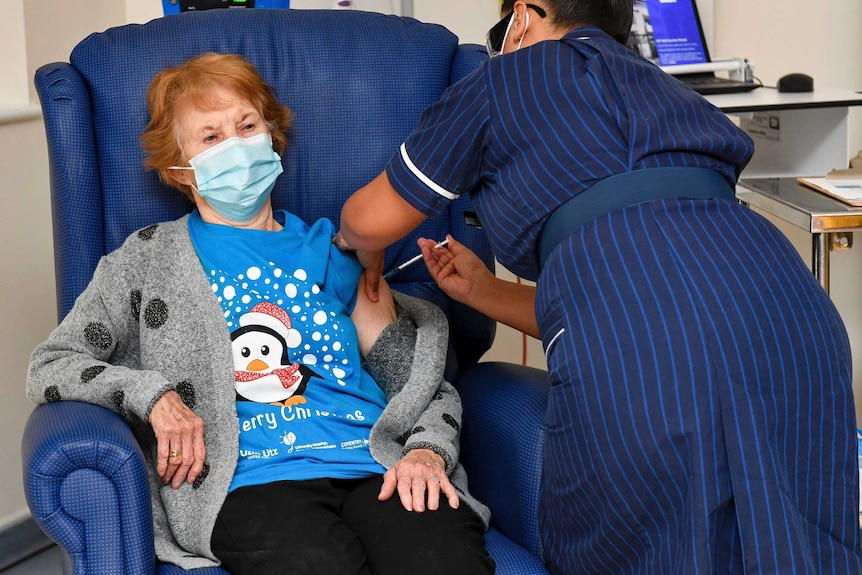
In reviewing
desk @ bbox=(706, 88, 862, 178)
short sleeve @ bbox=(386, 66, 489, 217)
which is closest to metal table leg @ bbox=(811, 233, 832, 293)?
desk @ bbox=(706, 88, 862, 178)

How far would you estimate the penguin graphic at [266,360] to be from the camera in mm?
1597

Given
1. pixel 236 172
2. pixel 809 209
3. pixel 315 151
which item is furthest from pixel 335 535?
pixel 809 209

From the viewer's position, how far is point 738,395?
1195mm

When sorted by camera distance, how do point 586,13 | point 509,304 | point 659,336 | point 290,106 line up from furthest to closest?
point 290,106, point 509,304, point 586,13, point 659,336

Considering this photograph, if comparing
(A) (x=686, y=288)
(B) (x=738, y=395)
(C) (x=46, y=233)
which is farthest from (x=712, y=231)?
(C) (x=46, y=233)

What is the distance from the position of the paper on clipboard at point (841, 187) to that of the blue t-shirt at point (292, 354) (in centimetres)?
97

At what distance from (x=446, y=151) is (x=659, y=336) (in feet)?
1.30

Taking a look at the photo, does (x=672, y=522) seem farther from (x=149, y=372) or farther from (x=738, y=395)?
(x=149, y=372)

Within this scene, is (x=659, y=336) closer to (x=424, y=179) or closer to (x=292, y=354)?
(x=424, y=179)

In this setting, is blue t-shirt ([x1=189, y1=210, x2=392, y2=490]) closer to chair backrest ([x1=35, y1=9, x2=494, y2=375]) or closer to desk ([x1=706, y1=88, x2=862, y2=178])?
chair backrest ([x1=35, y1=9, x2=494, y2=375])

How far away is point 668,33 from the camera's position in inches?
106

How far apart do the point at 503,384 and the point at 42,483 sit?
77 cm

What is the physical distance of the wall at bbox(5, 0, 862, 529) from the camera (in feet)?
7.89

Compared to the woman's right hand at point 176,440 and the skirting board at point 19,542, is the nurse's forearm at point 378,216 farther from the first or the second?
the skirting board at point 19,542
